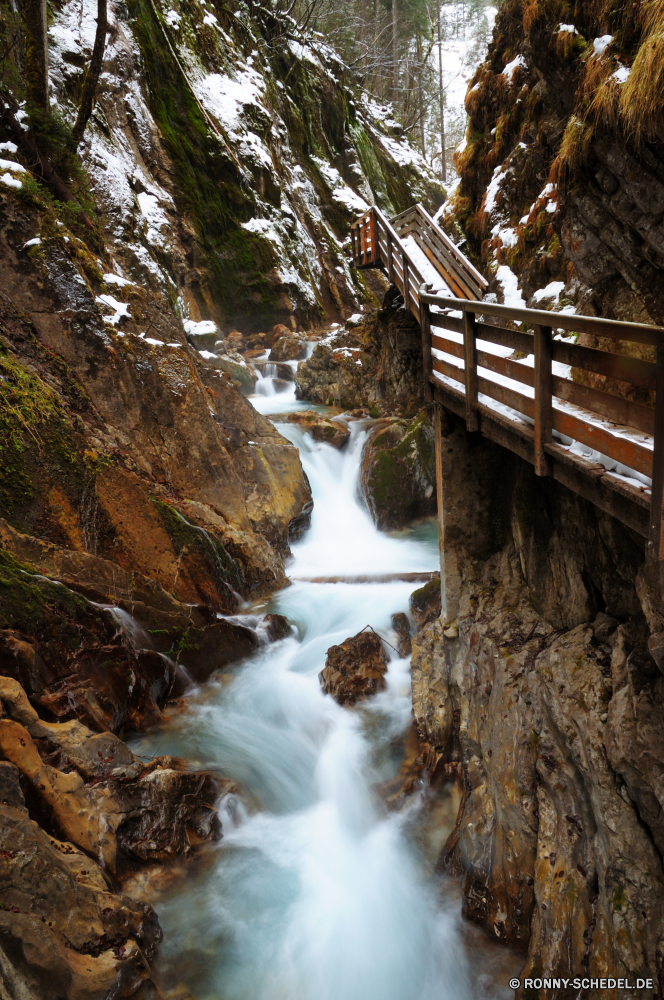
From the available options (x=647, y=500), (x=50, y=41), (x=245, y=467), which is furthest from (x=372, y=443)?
(x=50, y=41)

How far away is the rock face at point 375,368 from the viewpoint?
11438 millimetres

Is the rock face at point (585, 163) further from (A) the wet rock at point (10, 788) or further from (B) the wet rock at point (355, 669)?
(A) the wet rock at point (10, 788)

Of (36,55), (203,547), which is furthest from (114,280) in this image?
(203,547)

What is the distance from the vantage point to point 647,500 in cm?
276

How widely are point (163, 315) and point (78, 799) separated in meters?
8.15

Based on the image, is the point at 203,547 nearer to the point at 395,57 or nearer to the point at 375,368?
the point at 375,368

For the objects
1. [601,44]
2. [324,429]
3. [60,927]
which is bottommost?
[60,927]

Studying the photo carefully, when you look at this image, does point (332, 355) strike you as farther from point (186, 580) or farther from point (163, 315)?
point (186, 580)

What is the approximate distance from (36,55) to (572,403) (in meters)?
11.1

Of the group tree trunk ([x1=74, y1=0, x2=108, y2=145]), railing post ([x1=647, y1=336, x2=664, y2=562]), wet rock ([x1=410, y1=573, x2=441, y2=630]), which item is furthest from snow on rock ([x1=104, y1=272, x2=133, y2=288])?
railing post ([x1=647, y1=336, x2=664, y2=562])

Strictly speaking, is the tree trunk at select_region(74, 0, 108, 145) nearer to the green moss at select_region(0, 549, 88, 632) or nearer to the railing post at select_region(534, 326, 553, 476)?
the green moss at select_region(0, 549, 88, 632)

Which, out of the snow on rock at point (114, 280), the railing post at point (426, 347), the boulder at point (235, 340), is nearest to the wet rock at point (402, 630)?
the railing post at point (426, 347)

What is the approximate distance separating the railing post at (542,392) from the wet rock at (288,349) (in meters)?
15.7

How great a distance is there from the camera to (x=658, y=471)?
262 centimetres
